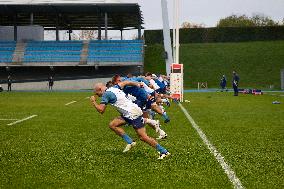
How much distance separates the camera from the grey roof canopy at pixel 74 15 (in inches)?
2125

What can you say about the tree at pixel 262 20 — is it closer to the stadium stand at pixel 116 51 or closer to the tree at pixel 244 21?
the tree at pixel 244 21

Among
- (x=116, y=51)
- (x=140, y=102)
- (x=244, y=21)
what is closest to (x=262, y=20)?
(x=244, y=21)

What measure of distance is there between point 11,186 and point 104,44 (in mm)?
52026

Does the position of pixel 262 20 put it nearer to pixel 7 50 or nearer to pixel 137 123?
pixel 7 50

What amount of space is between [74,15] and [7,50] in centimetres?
936

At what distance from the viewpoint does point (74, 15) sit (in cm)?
5903

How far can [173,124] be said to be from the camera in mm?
15672

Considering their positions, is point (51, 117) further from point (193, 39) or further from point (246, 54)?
point (193, 39)

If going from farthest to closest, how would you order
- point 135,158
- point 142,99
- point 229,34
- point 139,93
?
point 229,34, point 142,99, point 139,93, point 135,158

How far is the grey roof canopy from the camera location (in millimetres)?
53969

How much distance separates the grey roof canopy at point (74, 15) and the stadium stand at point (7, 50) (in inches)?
113

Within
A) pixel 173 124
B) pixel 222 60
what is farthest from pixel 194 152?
pixel 222 60

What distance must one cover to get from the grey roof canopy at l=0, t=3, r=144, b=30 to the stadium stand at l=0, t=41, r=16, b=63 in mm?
2865

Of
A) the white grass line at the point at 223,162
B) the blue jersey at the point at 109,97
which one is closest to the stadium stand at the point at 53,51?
the white grass line at the point at 223,162
